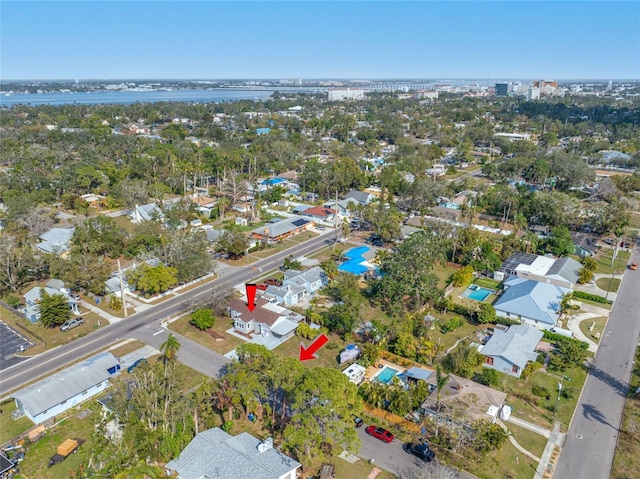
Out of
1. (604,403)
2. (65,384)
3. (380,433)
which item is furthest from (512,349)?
(65,384)

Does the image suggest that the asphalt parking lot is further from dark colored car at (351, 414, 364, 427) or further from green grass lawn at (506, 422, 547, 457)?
green grass lawn at (506, 422, 547, 457)

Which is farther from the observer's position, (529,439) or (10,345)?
Answer: (10,345)

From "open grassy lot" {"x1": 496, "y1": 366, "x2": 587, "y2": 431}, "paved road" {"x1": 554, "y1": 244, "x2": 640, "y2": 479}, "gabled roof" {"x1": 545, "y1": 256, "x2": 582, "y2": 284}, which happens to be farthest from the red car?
"gabled roof" {"x1": 545, "y1": 256, "x2": 582, "y2": 284}

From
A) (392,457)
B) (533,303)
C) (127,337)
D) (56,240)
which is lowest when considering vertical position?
(127,337)

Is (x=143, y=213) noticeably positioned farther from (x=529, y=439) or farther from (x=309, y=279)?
(x=529, y=439)

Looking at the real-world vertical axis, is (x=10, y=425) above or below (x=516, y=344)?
below

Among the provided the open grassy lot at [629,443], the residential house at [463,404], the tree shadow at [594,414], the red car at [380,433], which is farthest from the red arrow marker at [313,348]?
the open grassy lot at [629,443]

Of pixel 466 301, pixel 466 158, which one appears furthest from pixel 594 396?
pixel 466 158

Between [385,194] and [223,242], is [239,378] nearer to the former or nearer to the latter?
[223,242]
